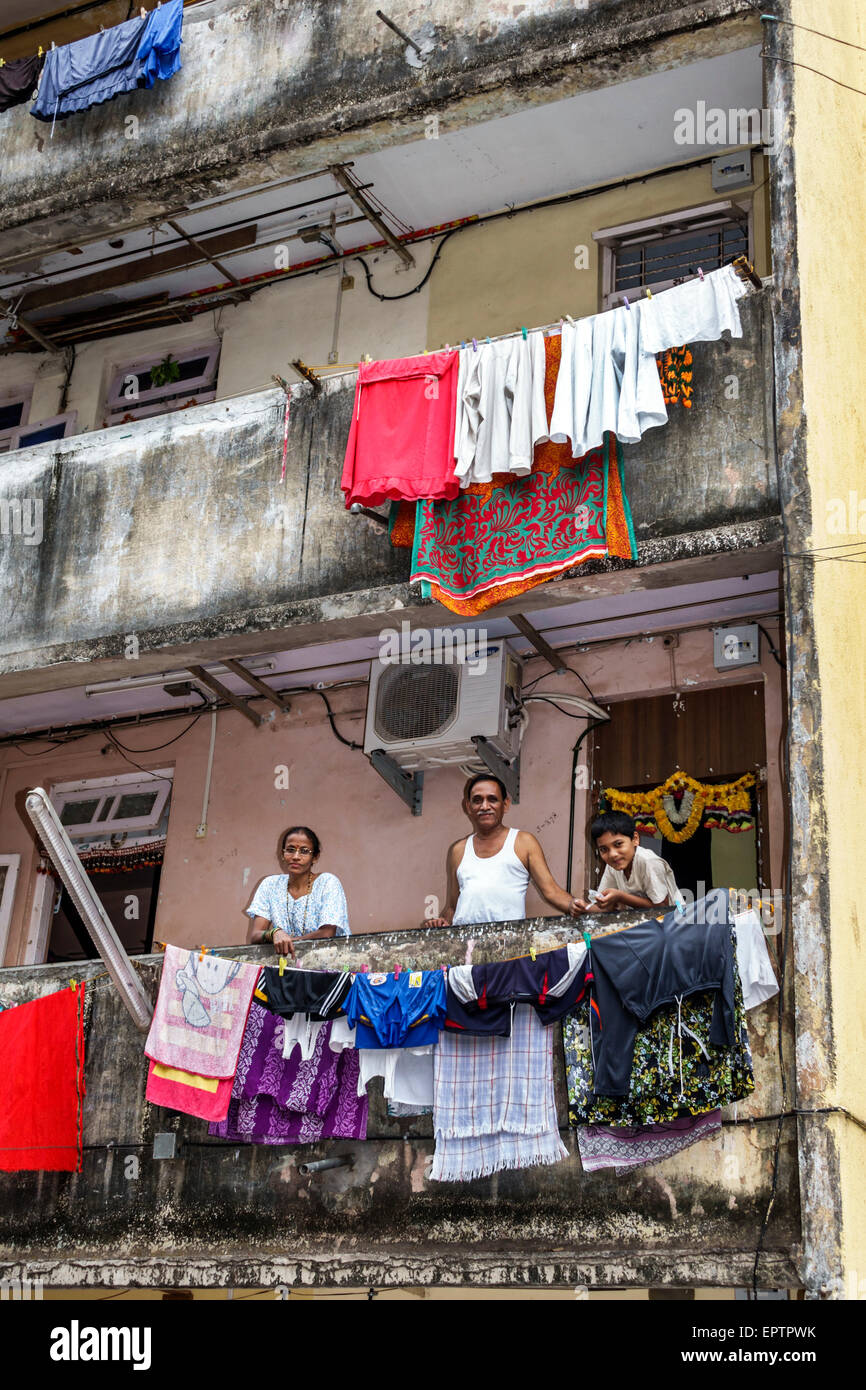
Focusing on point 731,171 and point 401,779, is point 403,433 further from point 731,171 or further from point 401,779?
point 731,171

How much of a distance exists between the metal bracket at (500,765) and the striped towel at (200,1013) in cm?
278

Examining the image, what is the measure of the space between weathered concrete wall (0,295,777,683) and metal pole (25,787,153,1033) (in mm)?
1760

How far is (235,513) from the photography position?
8938 millimetres

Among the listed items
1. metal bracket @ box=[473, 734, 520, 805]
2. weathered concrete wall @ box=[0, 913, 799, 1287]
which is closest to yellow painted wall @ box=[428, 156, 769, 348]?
metal bracket @ box=[473, 734, 520, 805]

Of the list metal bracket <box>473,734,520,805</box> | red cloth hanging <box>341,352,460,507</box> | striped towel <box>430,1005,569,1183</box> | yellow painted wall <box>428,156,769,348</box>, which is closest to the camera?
striped towel <box>430,1005,569,1183</box>

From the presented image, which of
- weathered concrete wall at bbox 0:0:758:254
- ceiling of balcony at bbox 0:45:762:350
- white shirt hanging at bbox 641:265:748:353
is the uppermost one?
ceiling of balcony at bbox 0:45:762:350

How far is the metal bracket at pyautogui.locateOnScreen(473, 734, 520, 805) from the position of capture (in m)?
9.96

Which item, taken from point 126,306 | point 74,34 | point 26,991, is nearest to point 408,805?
point 26,991

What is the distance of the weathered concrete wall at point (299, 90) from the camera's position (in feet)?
27.3

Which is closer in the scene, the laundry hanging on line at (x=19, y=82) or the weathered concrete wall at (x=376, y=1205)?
the weathered concrete wall at (x=376, y=1205)

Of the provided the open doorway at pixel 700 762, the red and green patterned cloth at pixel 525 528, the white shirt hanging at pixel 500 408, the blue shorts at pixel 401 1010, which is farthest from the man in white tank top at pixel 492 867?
the open doorway at pixel 700 762

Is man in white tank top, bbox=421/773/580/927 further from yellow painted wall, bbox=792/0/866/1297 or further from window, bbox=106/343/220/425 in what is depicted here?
window, bbox=106/343/220/425

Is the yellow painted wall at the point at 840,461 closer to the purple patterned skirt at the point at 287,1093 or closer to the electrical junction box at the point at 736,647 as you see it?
the electrical junction box at the point at 736,647

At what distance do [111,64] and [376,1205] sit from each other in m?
7.19
